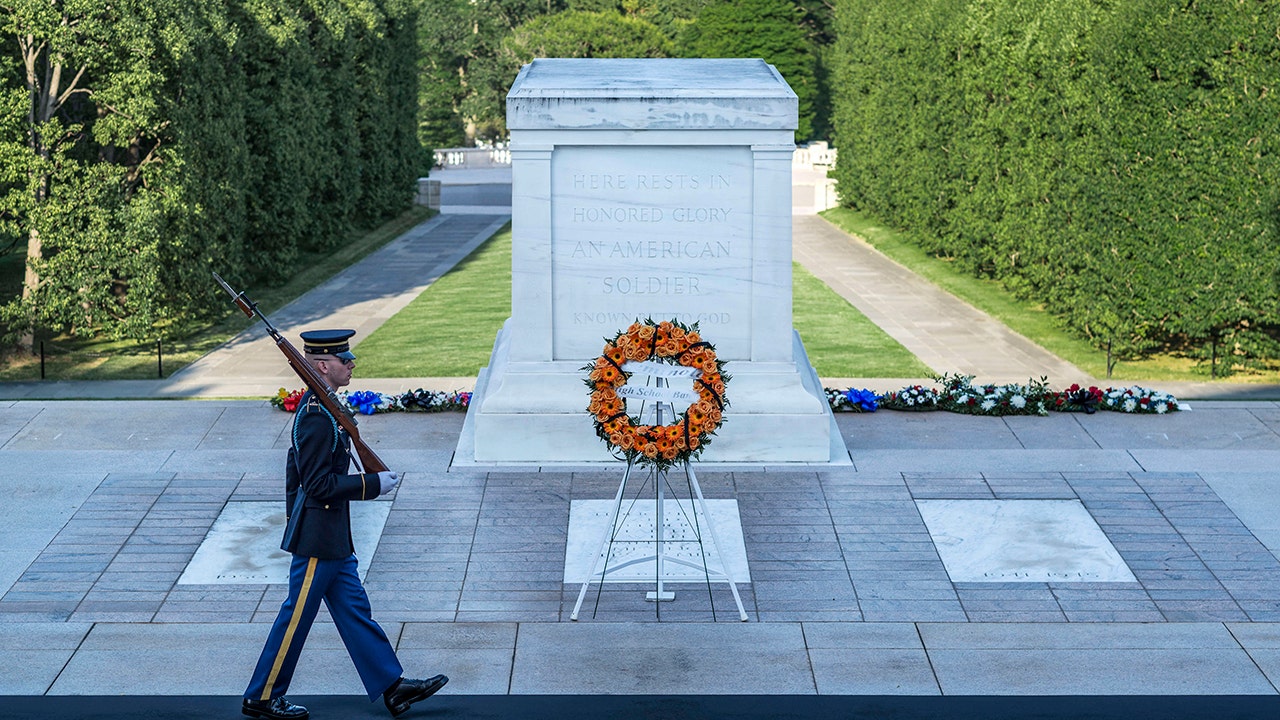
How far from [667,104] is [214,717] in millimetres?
6066

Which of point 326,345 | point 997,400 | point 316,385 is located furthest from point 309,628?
point 997,400

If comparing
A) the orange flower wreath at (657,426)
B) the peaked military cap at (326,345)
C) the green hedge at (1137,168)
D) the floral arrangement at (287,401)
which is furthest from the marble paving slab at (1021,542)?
the green hedge at (1137,168)

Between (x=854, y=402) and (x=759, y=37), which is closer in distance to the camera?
(x=854, y=402)

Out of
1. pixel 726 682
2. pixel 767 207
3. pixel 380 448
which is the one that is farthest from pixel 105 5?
pixel 726 682

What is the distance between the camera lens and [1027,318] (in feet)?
77.9

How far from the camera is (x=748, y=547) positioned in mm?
10422

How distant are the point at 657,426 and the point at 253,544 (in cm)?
321

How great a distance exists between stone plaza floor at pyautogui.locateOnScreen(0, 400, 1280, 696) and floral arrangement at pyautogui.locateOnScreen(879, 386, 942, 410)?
0.53m

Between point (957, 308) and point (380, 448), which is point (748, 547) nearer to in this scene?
point (380, 448)

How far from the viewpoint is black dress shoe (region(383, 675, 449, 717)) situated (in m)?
7.60

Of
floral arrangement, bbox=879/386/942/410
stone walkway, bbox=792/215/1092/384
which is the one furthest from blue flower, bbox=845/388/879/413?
stone walkway, bbox=792/215/1092/384

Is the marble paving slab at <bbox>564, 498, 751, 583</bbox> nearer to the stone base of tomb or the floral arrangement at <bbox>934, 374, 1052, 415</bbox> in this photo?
the stone base of tomb

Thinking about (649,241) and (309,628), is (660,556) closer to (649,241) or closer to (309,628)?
(309,628)

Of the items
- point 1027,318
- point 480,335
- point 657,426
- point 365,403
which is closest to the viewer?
point 657,426
